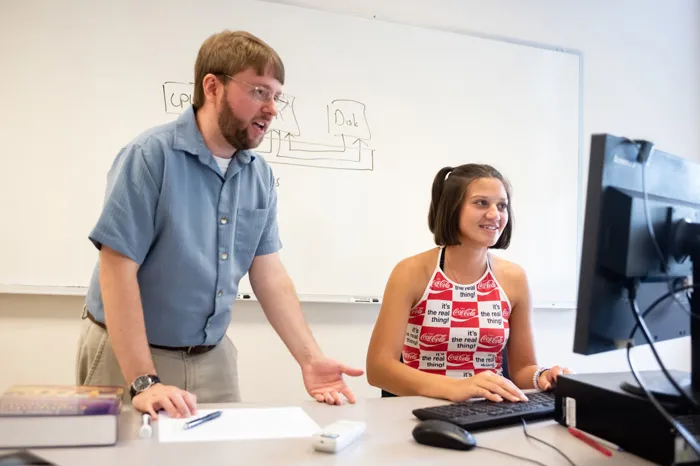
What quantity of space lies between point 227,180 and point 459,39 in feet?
A: 5.44

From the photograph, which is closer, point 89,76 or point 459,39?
point 89,76

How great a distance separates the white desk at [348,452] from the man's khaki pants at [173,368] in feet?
1.05

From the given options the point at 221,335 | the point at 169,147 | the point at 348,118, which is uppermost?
the point at 348,118

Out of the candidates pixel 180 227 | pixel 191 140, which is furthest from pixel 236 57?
pixel 180 227

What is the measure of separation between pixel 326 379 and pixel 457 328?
51cm

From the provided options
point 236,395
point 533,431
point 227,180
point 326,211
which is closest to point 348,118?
point 326,211

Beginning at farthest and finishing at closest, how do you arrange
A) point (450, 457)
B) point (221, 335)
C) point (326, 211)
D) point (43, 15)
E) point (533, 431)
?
1. point (326, 211)
2. point (43, 15)
3. point (221, 335)
4. point (533, 431)
5. point (450, 457)

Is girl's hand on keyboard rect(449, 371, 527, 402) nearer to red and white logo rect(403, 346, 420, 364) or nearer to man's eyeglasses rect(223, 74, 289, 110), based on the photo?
red and white logo rect(403, 346, 420, 364)

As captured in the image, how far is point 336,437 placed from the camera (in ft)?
3.09

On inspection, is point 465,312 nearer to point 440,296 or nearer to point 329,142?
point 440,296

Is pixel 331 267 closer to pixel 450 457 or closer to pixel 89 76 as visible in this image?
pixel 89 76

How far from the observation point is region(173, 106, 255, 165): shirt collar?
4.54 ft

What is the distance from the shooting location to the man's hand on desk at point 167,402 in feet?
3.63

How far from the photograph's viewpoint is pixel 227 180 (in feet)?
4.73
